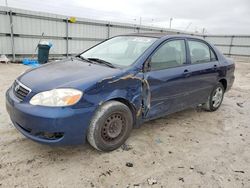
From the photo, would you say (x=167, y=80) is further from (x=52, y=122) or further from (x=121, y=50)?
(x=52, y=122)

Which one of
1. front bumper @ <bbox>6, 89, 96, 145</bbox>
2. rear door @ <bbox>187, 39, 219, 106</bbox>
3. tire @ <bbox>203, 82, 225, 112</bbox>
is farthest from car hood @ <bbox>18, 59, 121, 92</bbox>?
tire @ <bbox>203, 82, 225, 112</bbox>

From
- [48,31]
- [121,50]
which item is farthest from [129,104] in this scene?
[48,31]

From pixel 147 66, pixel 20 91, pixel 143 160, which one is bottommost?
pixel 143 160

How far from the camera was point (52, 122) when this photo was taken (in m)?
2.29

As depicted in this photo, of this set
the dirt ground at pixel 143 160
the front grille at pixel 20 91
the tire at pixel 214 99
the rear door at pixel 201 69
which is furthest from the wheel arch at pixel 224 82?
the front grille at pixel 20 91

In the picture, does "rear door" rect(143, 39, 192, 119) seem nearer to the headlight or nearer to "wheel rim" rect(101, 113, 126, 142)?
"wheel rim" rect(101, 113, 126, 142)

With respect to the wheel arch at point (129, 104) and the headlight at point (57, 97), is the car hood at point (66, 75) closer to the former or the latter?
the headlight at point (57, 97)

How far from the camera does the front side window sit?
10.6 ft

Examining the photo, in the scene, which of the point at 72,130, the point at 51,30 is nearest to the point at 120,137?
the point at 72,130

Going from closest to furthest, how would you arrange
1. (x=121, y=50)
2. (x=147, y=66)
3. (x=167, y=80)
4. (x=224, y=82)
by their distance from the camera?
(x=147, y=66) → (x=167, y=80) → (x=121, y=50) → (x=224, y=82)

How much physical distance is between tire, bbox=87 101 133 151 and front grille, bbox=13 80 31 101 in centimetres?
84

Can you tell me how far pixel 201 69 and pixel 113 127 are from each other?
6.89 ft

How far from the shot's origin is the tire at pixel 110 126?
2.59m

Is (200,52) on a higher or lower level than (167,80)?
higher
